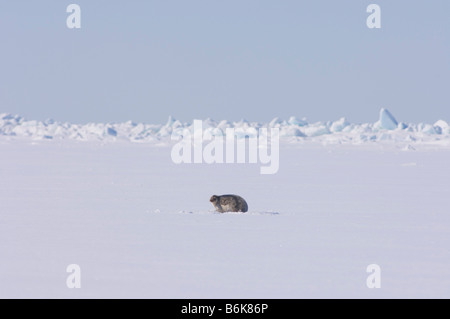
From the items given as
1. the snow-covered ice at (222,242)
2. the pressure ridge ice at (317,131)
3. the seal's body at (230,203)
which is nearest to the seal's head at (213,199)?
the seal's body at (230,203)

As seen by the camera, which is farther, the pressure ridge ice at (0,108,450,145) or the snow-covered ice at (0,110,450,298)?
the pressure ridge ice at (0,108,450,145)

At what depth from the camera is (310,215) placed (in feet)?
32.2

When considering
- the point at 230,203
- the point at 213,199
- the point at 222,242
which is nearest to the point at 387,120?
the point at 230,203

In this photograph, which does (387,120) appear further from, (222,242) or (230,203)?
(222,242)

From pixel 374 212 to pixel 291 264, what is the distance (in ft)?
14.1

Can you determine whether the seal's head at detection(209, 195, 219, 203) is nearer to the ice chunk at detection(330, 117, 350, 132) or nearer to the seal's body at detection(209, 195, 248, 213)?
the seal's body at detection(209, 195, 248, 213)

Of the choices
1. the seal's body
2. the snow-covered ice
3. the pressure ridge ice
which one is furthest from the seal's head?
the pressure ridge ice

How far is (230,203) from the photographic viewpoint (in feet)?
32.3

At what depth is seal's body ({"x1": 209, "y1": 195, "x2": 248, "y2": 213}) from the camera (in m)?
9.84

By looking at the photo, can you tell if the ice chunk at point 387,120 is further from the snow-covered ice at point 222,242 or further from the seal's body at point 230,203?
the seal's body at point 230,203

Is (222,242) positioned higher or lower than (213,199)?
lower
